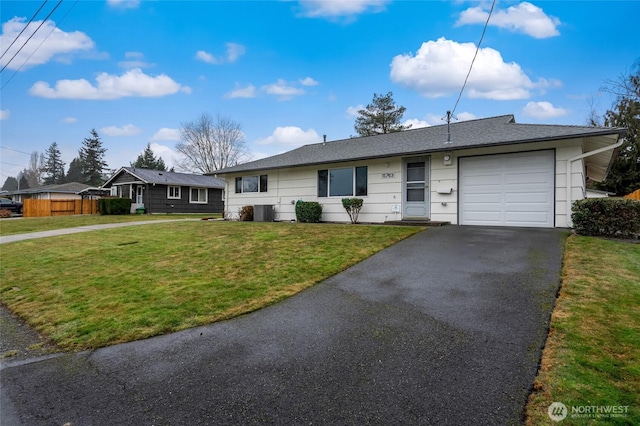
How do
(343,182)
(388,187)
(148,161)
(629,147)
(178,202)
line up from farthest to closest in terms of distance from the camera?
(148,161) < (178,202) < (629,147) < (343,182) < (388,187)

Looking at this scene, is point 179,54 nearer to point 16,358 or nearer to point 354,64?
point 354,64

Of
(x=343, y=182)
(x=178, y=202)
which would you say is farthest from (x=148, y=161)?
(x=343, y=182)

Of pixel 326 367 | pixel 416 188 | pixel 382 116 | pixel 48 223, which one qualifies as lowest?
pixel 326 367

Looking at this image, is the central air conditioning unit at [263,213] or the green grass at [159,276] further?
the central air conditioning unit at [263,213]

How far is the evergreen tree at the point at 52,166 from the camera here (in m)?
65.9

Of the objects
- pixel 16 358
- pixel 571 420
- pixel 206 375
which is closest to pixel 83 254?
pixel 16 358

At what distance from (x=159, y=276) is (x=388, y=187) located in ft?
27.7

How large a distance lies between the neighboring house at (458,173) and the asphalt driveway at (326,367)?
580 cm

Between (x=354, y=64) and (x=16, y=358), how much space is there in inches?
638

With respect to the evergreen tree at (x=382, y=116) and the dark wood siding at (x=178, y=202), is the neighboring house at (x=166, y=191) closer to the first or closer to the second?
the dark wood siding at (x=178, y=202)

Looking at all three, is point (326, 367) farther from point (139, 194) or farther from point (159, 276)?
point (139, 194)

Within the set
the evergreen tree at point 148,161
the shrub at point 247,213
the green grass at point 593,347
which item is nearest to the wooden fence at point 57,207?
the shrub at point 247,213

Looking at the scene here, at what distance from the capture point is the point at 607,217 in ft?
24.8

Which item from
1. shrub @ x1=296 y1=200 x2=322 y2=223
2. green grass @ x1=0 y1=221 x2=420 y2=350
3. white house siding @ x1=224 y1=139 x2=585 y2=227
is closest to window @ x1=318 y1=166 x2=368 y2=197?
white house siding @ x1=224 y1=139 x2=585 y2=227
